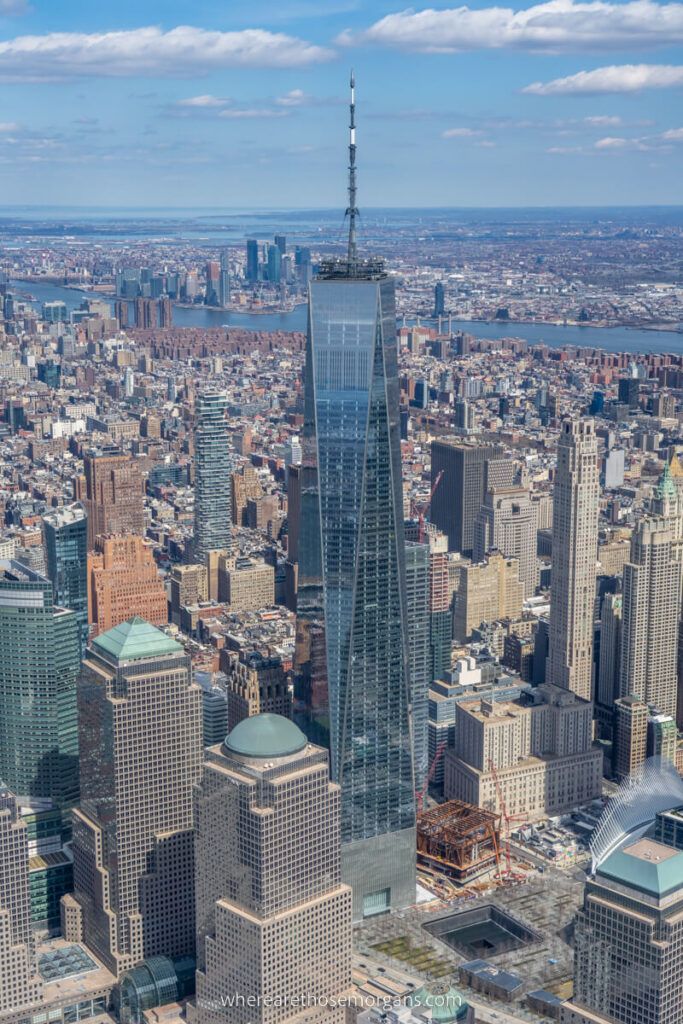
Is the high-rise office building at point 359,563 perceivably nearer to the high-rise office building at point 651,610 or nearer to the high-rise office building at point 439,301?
the high-rise office building at point 651,610

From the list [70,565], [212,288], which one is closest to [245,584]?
[70,565]

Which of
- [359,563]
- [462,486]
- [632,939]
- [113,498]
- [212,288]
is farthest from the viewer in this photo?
[212,288]

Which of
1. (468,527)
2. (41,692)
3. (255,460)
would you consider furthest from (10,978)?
(255,460)

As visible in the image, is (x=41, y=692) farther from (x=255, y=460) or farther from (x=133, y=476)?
(x=255, y=460)

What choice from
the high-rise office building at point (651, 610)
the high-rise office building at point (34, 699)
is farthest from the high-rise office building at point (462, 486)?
the high-rise office building at point (34, 699)

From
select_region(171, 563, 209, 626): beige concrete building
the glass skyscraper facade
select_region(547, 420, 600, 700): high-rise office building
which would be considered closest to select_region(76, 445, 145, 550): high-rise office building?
select_region(171, 563, 209, 626): beige concrete building

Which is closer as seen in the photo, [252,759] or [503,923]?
[252,759]

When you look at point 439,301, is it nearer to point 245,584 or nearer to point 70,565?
point 245,584
